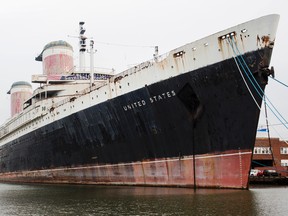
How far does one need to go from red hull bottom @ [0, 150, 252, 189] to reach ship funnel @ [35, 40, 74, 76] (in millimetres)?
11773

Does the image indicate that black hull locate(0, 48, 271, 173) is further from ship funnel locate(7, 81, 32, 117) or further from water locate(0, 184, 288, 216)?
ship funnel locate(7, 81, 32, 117)

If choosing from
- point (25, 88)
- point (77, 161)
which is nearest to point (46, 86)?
point (77, 161)

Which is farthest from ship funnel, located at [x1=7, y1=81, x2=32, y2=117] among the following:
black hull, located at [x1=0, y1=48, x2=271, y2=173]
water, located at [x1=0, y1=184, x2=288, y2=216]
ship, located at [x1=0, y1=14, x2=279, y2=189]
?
water, located at [x1=0, y1=184, x2=288, y2=216]

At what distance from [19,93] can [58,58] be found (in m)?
12.9

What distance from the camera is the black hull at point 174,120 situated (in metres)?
16.8

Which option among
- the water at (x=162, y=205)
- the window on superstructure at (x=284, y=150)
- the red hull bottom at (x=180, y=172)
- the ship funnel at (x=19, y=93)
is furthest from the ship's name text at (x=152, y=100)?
the window on superstructure at (x=284, y=150)

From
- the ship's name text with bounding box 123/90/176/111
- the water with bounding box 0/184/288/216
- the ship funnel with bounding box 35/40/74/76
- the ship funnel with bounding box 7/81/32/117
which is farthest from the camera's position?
the ship funnel with bounding box 7/81/32/117

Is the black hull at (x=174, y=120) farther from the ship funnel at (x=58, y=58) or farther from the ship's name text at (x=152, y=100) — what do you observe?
the ship funnel at (x=58, y=58)

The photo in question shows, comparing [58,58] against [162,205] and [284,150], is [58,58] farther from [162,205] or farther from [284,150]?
[284,150]

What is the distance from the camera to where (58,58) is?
34.1 metres

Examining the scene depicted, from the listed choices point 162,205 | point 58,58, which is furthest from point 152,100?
point 58,58

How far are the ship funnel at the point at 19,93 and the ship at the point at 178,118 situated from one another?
745 inches

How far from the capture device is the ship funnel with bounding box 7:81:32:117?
44500 millimetres

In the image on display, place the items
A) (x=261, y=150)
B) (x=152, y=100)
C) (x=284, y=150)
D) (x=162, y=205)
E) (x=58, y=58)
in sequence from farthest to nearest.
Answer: (x=284, y=150)
(x=261, y=150)
(x=58, y=58)
(x=152, y=100)
(x=162, y=205)
